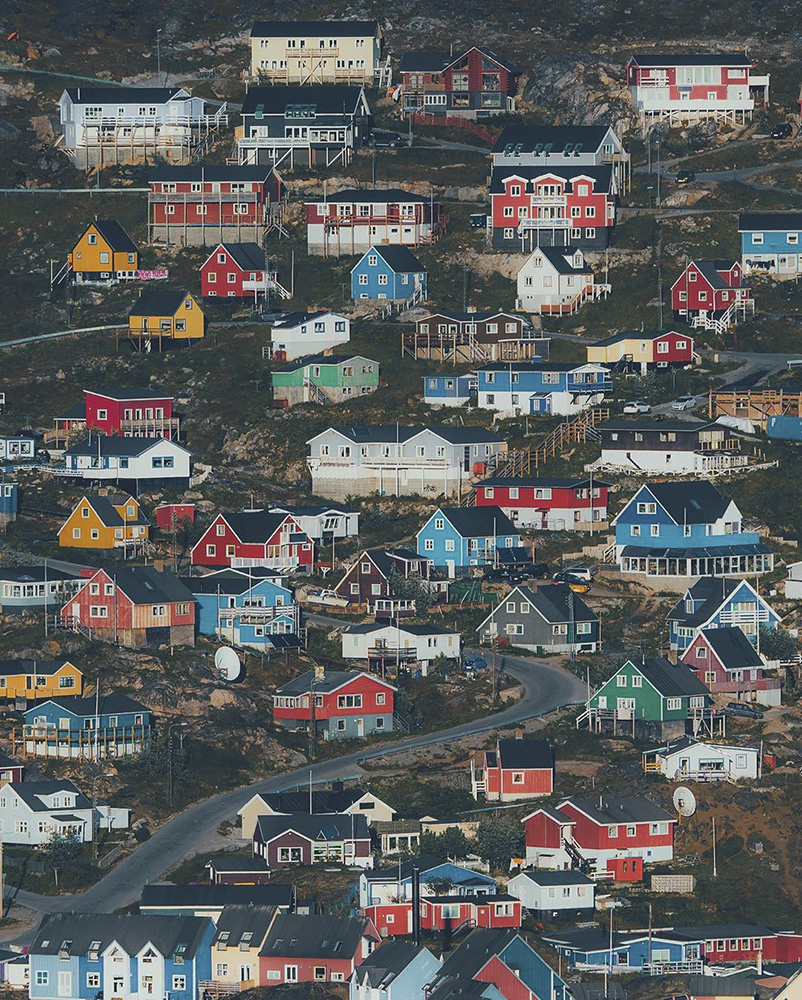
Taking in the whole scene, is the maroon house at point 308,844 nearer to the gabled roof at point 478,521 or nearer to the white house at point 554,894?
the white house at point 554,894

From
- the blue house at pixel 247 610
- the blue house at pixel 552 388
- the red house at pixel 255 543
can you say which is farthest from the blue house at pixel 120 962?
the blue house at pixel 552 388

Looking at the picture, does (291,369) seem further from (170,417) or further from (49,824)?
(49,824)

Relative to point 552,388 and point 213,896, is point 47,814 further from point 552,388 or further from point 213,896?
point 552,388

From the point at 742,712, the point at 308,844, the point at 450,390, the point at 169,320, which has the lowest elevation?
the point at 308,844

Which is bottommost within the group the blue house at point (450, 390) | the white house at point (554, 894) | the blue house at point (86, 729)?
the white house at point (554, 894)

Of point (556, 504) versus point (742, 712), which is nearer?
point (742, 712)

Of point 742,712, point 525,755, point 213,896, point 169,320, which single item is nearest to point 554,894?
point 525,755

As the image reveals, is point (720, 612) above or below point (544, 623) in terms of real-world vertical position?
above

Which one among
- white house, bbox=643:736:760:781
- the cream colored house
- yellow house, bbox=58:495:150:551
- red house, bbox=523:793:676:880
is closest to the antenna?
white house, bbox=643:736:760:781
